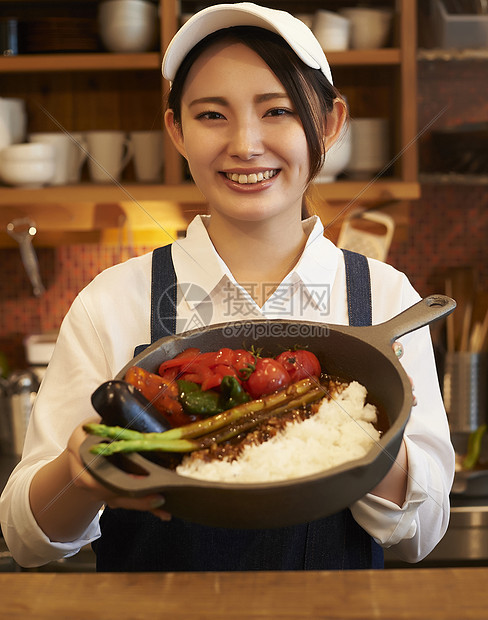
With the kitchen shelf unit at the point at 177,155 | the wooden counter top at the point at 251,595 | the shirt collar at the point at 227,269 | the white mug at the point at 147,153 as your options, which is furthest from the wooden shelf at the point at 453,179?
the wooden counter top at the point at 251,595

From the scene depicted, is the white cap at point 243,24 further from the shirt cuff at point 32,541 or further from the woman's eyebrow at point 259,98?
the shirt cuff at point 32,541

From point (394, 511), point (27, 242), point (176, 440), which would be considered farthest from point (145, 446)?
point (27, 242)

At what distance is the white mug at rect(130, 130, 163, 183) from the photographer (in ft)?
6.44

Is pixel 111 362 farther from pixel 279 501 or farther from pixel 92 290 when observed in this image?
pixel 279 501

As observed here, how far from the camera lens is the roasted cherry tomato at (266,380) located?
29.4 inches

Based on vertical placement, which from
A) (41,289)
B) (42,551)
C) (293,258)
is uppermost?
(293,258)

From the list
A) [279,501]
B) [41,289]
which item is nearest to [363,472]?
[279,501]

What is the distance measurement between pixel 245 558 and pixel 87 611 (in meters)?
0.52

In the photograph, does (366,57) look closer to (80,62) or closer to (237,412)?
(80,62)

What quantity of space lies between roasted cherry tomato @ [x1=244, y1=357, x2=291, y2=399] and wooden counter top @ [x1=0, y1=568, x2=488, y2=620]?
9.0 inches

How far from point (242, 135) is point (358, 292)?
313 mm

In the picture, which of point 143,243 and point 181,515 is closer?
point 181,515

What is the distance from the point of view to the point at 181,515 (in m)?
0.60

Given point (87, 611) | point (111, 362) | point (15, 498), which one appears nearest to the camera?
point (87, 611)
